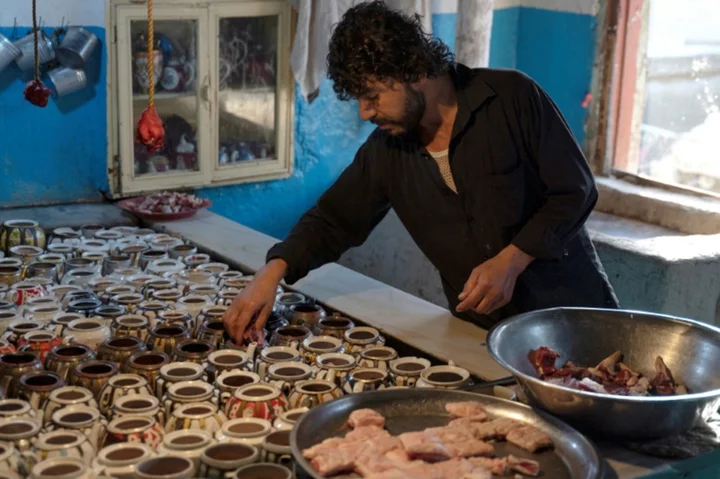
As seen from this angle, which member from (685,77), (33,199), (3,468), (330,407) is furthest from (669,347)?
(685,77)

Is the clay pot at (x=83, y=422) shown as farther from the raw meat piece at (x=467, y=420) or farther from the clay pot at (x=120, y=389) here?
the raw meat piece at (x=467, y=420)

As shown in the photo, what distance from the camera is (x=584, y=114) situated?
17.7ft

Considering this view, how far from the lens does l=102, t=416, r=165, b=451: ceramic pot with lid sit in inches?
75.8

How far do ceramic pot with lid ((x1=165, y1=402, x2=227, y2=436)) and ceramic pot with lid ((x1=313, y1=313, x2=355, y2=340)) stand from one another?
0.60 metres

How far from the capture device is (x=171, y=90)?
15.0 ft

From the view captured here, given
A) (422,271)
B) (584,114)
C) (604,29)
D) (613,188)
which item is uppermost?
(604,29)

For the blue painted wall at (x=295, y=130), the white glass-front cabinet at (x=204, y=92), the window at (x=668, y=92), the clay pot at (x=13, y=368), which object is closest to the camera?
the clay pot at (x=13, y=368)

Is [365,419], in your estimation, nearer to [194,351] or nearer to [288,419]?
[288,419]

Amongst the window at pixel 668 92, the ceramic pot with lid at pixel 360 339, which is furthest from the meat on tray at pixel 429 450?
the window at pixel 668 92

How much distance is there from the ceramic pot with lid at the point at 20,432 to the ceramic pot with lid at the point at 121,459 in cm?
15

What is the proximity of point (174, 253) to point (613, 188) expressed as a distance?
2.71 meters

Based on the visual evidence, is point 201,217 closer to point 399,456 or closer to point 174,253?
point 174,253

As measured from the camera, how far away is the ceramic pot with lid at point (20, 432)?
1.88 meters

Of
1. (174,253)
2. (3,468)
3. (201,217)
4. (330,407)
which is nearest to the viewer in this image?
(3,468)
